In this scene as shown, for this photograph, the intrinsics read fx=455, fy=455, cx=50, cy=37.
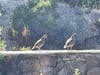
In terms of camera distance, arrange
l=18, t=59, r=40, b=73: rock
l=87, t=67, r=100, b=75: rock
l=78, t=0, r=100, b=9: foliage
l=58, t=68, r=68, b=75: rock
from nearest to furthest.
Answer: l=87, t=67, r=100, b=75: rock, l=58, t=68, r=68, b=75: rock, l=18, t=59, r=40, b=73: rock, l=78, t=0, r=100, b=9: foliage

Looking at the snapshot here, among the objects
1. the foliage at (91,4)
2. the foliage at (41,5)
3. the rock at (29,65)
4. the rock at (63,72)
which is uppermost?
the rock at (29,65)

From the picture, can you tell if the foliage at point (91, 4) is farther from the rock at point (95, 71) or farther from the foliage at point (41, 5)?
the rock at point (95, 71)

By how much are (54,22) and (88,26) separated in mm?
1530

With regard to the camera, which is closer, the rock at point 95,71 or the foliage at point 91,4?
the rock at point 95,71

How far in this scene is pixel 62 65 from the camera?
8531 mm

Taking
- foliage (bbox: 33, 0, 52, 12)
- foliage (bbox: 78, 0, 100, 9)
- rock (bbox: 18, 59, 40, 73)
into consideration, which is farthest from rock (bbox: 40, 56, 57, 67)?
foliage (bbox: 78, 0, 100, 9)

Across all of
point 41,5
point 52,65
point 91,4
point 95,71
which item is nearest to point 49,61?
point 52,65

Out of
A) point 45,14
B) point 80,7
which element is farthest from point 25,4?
point 80,7

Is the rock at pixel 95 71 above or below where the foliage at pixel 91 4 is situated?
above

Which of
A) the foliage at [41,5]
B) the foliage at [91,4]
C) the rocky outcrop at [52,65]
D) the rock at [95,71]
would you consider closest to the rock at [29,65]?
the rocky outcrop at [52,65]

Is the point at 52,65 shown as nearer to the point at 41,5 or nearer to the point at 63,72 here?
the point at 63,72

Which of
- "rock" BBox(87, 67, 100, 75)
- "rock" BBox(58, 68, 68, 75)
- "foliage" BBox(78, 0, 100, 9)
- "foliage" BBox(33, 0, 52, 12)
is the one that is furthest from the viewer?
"foliage" BBox(78, 0, 100, 9)

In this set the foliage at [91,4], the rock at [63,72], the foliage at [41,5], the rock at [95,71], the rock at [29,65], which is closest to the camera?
the rock at [95,71]

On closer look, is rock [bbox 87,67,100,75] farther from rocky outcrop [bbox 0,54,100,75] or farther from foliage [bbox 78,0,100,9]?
foliage [bbox 78,0,100,9]
